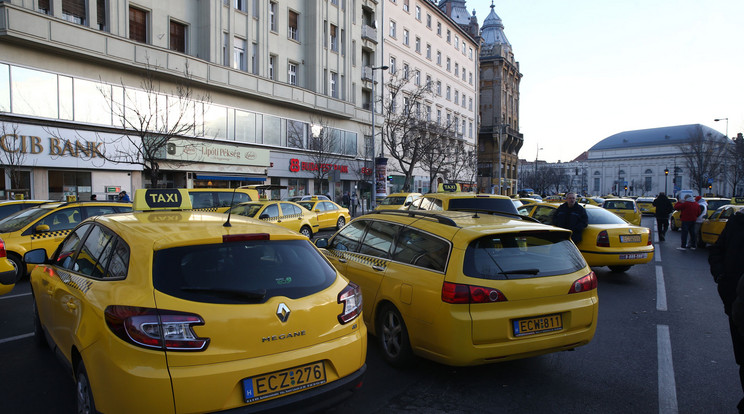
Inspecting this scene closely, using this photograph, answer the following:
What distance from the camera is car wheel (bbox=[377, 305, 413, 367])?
4.24 metres

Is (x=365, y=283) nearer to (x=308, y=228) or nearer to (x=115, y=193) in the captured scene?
(x=308, y=228)

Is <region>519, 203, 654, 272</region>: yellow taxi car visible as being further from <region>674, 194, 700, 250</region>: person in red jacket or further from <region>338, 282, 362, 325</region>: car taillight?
<region>338, 282, 362, 325</region>: car taillight

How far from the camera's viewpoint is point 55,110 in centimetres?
1911

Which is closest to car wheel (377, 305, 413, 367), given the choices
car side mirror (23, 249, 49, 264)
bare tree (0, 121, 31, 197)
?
car side mirror (23, 249, 49, 264)

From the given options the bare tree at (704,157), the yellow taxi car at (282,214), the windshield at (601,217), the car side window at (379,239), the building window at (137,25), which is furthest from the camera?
the bare tree at (704,157)

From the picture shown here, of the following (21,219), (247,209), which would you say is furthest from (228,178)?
(21,219)

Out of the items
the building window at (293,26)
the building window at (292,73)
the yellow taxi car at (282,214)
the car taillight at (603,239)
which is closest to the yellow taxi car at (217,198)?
the yellow taxi car at (282,214)

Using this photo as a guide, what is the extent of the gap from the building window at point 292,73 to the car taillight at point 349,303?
3027 cm

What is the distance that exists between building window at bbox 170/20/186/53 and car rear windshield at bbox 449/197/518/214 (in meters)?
20.6

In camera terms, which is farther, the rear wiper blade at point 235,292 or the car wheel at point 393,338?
the car wheel at point 393,338

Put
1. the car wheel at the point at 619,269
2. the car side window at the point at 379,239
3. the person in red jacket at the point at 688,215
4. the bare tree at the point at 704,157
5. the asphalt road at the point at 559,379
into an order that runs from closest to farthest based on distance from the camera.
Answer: the asphalt road at the point at 559,379 < the car side window at the point at 379,239 < the car wheel at the point at 619,269 < the person in red jacket at the point at 688,215 < the bare tree at the point at 704,157

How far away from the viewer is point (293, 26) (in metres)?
32.1

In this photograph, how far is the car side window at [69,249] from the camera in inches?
151

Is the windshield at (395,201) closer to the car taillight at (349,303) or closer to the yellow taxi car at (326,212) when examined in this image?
the yellow taxi car at (326,212)
